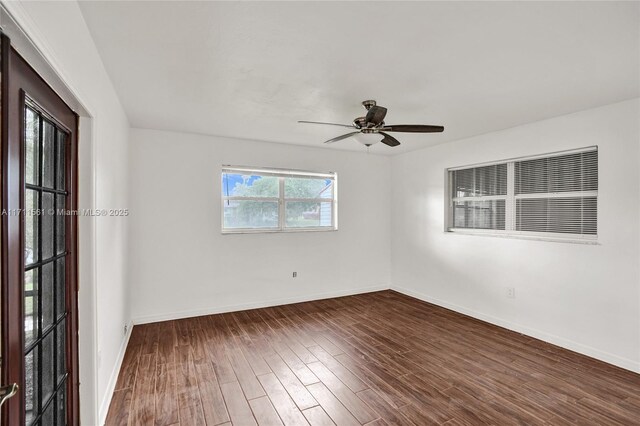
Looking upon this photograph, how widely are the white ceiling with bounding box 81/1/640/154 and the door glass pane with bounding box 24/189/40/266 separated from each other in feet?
3.40

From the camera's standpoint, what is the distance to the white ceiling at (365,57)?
163 cm

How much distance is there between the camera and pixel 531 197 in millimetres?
3705

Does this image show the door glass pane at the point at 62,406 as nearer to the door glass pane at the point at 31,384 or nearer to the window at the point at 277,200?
the door glass pane at the point at 31,384

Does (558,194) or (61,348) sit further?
(558,194)

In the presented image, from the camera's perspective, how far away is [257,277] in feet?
14.9

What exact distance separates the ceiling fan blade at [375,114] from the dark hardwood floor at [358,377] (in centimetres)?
219

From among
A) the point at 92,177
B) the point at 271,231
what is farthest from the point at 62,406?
the point at 271,231

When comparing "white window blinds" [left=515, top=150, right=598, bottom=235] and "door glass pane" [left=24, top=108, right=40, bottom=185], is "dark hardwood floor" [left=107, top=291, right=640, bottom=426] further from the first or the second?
"door glass pane" [left=24, top=108, right=40, bottom=185]

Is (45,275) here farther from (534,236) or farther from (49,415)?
(534,236)

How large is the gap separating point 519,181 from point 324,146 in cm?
267

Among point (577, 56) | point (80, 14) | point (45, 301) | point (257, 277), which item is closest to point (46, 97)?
point (80, 14)

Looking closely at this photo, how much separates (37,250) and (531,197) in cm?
440

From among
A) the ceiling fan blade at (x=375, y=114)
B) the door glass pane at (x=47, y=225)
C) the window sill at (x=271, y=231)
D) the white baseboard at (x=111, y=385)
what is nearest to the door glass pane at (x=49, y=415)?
the white baseboard at (x=111, y=385)

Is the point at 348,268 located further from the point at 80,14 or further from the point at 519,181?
the point at 80,14
